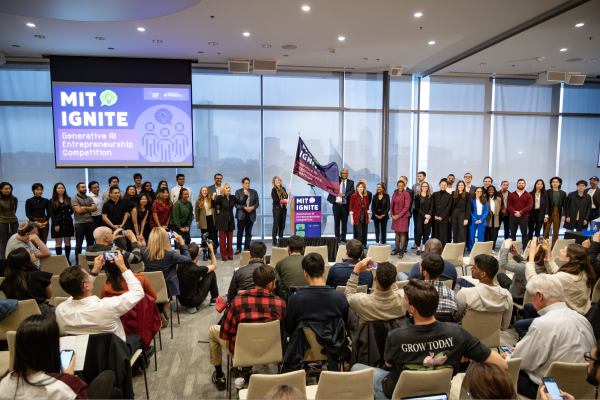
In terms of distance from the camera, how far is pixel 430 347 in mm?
1941

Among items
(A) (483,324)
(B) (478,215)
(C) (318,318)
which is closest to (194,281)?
(C) (318,318)

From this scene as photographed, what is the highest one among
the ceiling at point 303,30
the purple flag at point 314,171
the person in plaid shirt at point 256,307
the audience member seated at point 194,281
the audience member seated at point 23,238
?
the ceiling at point 303,30

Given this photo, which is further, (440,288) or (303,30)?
(303,30)

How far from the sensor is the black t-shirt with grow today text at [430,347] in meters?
1.94

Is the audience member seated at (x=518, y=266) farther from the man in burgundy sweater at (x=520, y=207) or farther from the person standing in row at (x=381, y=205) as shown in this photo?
the man in burgundy sweater at (x=520, y=207)

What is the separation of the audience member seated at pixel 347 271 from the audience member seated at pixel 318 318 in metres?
0.69

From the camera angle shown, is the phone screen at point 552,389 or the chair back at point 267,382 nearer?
the phone screen at point 552,389

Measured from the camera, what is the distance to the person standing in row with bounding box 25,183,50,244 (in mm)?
6758

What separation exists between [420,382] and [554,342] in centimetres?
100

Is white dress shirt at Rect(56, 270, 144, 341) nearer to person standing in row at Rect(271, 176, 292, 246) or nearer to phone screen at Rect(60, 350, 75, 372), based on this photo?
phone screen at Rect(60, 350, 75, 372)

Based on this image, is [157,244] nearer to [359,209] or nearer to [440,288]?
[440,288]

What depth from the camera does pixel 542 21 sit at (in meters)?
5.77

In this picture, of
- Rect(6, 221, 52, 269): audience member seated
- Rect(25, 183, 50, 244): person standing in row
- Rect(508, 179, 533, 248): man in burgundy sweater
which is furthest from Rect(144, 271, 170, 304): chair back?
Rect(508, 179, 533, 248): man in burgundy sweater

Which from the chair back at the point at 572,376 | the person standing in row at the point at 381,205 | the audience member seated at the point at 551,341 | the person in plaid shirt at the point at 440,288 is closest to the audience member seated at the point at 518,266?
the person in plaid shirt at the point at 440,288
